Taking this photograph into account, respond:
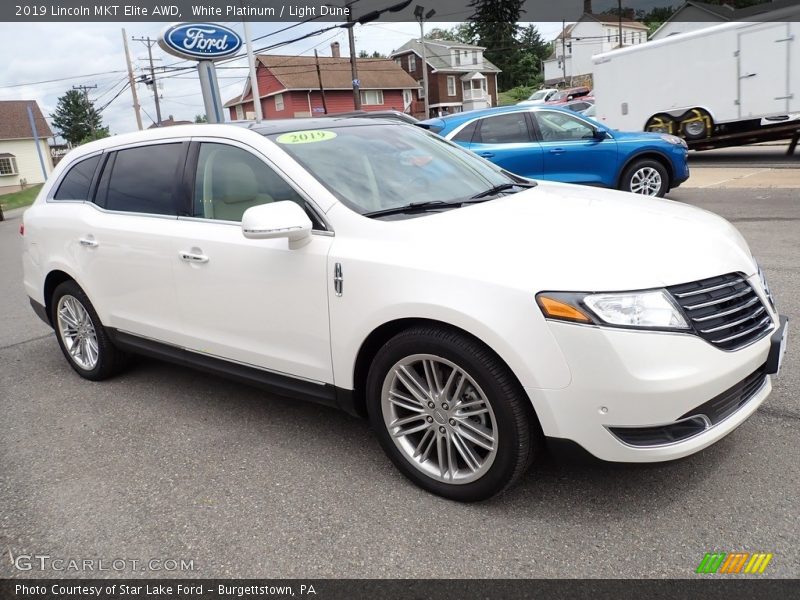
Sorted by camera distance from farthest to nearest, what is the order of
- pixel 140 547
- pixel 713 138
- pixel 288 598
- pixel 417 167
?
pixel 713 138 → pixel 417 167 → pixel 140 547 → pixel 288 598

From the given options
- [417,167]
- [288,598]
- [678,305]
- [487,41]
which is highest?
[487,41]

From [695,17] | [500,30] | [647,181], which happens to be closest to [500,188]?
[647,181]

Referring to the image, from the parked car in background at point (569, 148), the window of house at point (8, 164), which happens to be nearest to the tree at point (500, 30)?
the window of house at point (8, 164)

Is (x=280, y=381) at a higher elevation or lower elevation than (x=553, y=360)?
lower

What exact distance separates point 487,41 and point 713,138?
62.5 metres

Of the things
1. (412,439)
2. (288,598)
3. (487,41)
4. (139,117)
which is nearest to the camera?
(288,598)

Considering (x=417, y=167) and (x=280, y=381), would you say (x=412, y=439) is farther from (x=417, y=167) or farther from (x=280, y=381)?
(x=417, y=167)

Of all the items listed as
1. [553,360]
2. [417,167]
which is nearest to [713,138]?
[417,167]

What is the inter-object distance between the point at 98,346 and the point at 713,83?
1461 cm

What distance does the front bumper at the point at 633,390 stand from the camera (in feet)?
7.79

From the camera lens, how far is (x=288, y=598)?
2.45 metres

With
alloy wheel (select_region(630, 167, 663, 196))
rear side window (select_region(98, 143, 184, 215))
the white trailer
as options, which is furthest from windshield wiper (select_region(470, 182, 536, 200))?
the white trailer

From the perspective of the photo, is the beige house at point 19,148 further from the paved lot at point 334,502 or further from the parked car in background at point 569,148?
the paved lot at point 334,502

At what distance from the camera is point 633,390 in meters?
2.38
